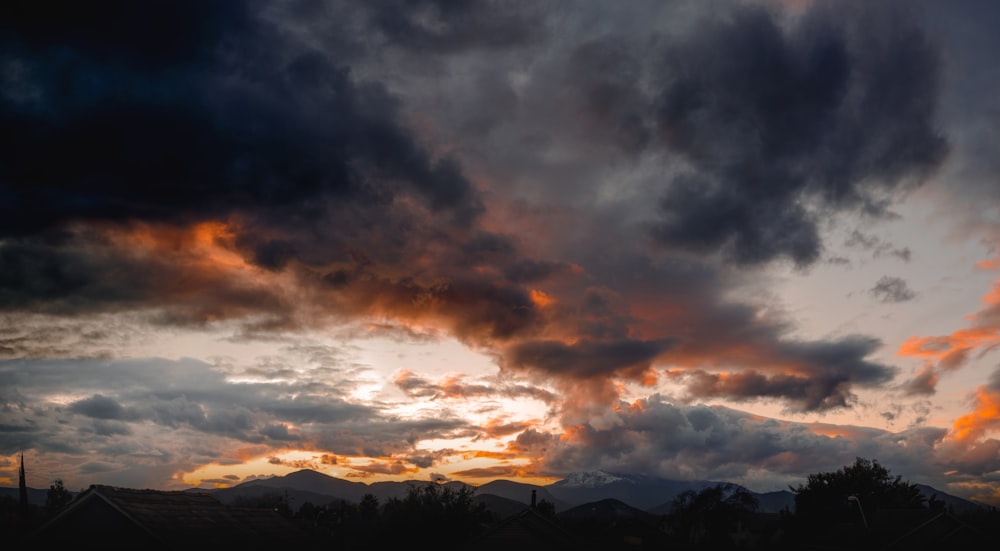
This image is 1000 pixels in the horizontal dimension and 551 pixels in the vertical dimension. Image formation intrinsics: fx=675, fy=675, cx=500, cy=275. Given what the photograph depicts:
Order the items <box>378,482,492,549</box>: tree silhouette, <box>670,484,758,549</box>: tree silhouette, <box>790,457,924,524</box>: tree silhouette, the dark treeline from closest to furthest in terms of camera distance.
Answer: the dark treeline → <box>378,482,492,549</box>: tree silhouette → <box>670,484,758,549</box>: tree silhouette → <box>790,457,924,524</box>: tree silhouette

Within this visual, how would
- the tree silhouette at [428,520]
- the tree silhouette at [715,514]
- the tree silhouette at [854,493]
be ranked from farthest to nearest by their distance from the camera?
the tree silhouette at [854,493] < the tree silhouette at [715,514] < the tree silhouette at [428,520]

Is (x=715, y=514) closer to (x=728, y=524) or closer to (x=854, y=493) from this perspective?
(x=728, y=524)

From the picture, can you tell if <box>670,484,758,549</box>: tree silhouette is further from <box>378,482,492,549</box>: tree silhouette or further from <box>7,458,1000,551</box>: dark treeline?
<box>378,482,492,549</box>: tree silhouette

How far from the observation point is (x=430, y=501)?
73000 millimetres

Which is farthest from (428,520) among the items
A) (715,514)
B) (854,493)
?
(854,493)

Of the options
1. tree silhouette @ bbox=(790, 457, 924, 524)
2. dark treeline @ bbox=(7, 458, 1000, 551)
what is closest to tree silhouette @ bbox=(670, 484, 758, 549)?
dark treeline @ bbox=(7, 458, 1000, 551)

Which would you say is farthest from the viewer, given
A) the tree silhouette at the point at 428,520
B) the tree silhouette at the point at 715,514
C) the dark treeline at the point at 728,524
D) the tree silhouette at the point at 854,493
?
the tree silhouette at the point at 854,493

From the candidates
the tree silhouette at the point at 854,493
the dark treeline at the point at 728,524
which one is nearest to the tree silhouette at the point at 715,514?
the dark treeline at the point at 728,524

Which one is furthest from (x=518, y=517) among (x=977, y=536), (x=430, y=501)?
(x=977, y=536)

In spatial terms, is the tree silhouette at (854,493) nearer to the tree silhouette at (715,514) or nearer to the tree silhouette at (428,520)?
the tree silhouette at (715,514)

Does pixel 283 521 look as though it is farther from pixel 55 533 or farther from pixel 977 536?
pixel 977 536

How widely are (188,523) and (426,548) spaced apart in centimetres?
2419

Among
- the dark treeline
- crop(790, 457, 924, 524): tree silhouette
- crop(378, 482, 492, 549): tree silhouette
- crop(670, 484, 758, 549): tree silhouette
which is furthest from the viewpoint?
crop(790, 457, 924, 524): tree silhouette

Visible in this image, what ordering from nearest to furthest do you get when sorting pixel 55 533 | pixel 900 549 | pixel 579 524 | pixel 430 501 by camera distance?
1. pixel 55 533
2. pixel 900 549
3. pixel 430 501
4. pixel 579 524
